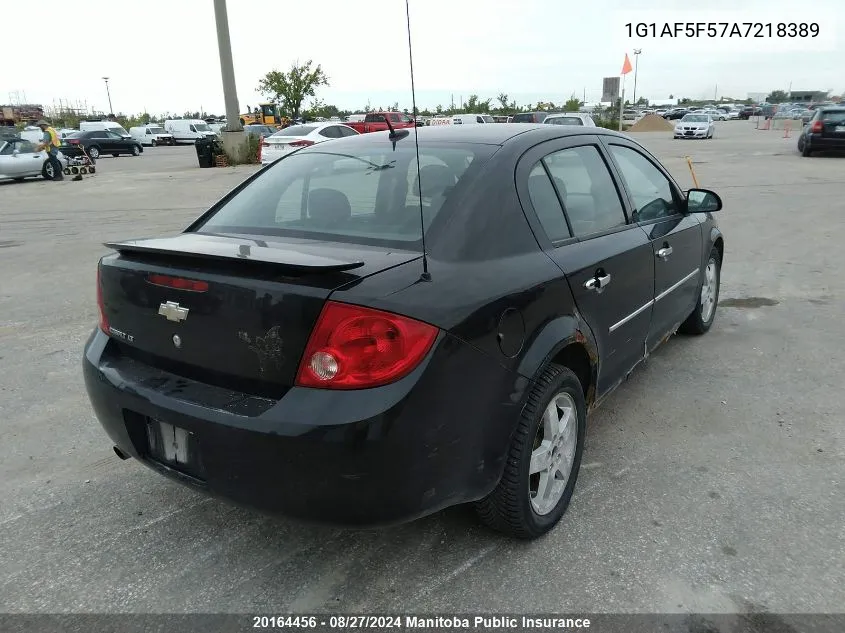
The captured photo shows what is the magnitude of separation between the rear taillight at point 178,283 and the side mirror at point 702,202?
3176 millimetres

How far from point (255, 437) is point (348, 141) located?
189 centimetres

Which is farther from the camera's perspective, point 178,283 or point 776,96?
point 776,96

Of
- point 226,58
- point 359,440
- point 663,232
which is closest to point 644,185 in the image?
point 663,232

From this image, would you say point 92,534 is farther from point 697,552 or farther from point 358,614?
point 697,552

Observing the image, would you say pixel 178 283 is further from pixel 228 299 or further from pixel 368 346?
pixel 368 346

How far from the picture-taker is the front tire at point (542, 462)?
96.1 inches

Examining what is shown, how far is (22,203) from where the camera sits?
15094mm

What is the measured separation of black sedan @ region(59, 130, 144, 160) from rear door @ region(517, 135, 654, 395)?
1332 inches

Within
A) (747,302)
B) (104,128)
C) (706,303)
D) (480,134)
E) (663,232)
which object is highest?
(104,128)

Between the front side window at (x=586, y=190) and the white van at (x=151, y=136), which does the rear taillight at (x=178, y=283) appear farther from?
the white van at (x=151, y=136)

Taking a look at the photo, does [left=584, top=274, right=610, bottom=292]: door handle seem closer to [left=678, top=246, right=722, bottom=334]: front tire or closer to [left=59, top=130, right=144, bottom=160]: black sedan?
[left=678, top=246, right=722, bottom=334]: front tire

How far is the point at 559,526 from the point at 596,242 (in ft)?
4.22

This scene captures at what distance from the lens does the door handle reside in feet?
9.33

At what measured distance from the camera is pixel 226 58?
2238 centimetres
